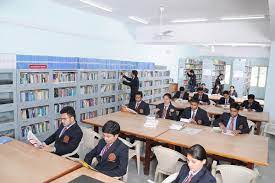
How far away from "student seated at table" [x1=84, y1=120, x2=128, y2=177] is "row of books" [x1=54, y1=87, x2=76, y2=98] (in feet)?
10.3

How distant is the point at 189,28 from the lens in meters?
7.89

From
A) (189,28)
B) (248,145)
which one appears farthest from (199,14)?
(248,145)

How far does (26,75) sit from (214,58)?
1183 centimetres

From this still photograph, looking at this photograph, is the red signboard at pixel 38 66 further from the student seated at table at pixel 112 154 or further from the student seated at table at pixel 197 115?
the student seated at table at pixel 197 115

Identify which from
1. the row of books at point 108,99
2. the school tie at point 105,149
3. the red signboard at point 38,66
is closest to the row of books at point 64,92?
the red signboard at point 38,66

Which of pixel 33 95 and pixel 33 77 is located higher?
pixel 33 77

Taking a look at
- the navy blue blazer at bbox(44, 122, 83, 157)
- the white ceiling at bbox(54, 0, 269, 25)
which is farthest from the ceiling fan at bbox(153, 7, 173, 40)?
the navy blue blazer at bbox(44, 122, 83, 157)

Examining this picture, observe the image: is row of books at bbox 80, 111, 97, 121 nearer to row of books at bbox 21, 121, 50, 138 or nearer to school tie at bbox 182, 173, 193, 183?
row of books at bbox 21, 121, 50, 138

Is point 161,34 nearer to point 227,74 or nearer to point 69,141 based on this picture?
point 69,141

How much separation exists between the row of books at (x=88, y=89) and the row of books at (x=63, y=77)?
394 mm

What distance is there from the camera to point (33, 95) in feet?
16.1

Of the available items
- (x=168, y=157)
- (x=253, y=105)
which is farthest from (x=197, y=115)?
(x=253, y=105)

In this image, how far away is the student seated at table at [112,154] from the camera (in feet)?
8.50

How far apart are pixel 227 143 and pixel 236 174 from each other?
0.79 meters
